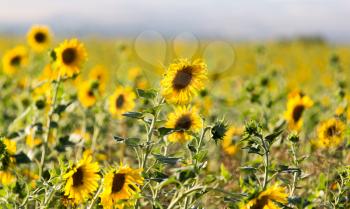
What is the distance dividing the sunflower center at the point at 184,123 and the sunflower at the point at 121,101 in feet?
4.32

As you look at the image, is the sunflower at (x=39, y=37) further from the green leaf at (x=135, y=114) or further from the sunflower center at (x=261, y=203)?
the sunflower center at (x=261, y=203)

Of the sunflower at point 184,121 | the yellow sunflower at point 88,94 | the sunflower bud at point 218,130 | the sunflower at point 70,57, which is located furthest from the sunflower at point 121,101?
the sunflower bud at point 218,130

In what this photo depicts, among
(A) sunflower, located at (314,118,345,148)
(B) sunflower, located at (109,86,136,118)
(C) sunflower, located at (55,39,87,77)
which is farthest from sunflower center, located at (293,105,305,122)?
(C) sunflower, located at (55,39,87,77)

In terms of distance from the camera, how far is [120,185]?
1.78 metres

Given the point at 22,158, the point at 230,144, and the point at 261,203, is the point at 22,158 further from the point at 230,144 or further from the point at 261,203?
the point at 261,203

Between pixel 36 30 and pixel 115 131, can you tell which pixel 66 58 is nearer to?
pixel 115 131

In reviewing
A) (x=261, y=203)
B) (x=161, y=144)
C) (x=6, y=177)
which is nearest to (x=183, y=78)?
(x=161, y=144)

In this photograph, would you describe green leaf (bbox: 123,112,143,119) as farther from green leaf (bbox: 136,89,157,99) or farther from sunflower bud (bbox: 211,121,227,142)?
sunflower bud (bbox: 211,121,227,142)

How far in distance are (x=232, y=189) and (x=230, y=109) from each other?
1988mm

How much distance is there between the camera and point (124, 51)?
18.8 feet

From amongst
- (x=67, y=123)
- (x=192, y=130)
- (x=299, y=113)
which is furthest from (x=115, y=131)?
(x=192, y=130)

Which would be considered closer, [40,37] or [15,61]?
[40,37]

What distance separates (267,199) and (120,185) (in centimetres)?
40

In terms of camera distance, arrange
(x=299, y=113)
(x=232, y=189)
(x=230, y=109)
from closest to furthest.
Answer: (x=232, y=189) < (x=299, y=113) < (x=230, y=109)
